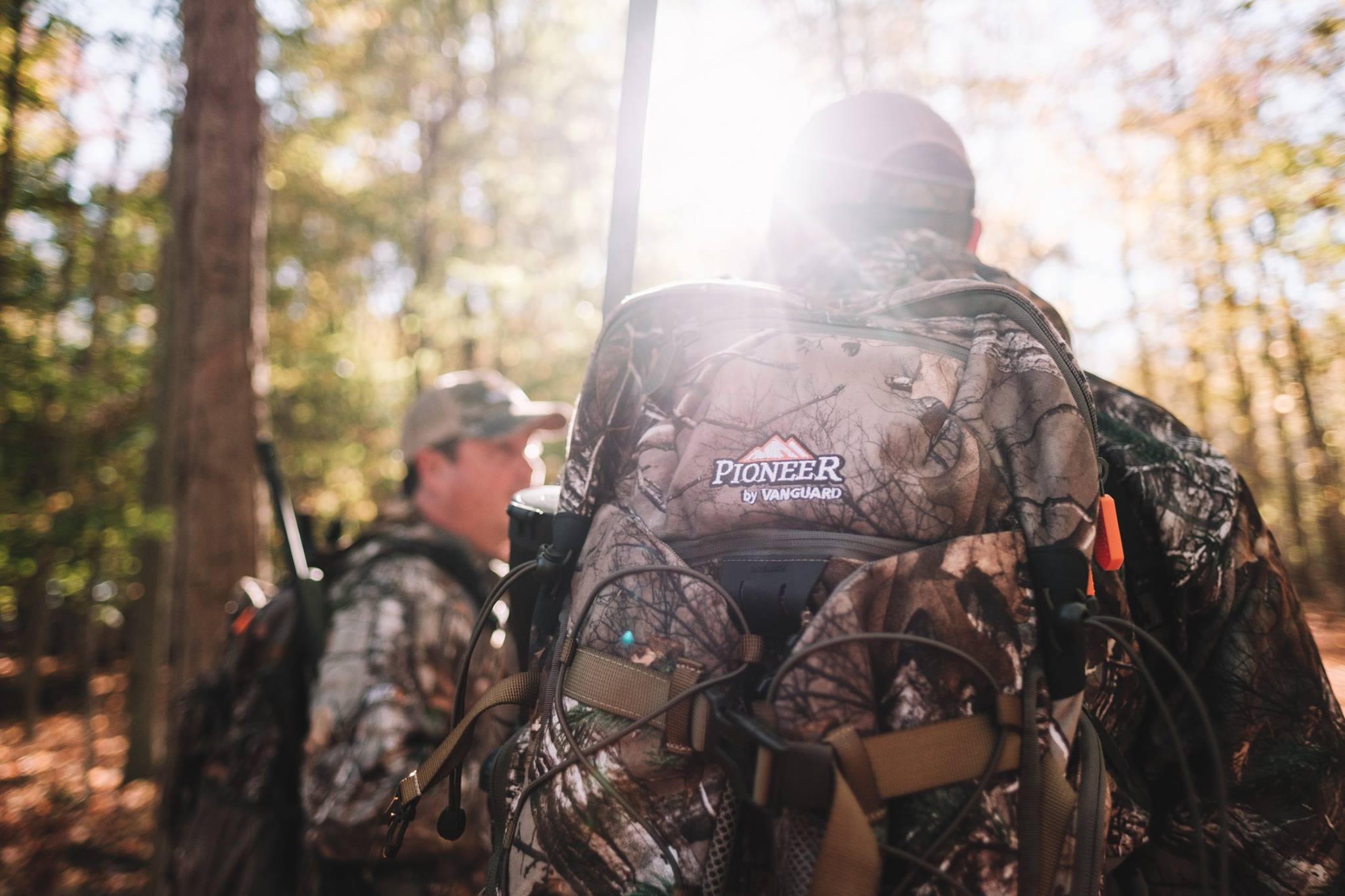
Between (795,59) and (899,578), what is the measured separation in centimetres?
646

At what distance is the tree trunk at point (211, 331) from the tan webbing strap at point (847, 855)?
17.0 ft

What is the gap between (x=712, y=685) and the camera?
1.12 m

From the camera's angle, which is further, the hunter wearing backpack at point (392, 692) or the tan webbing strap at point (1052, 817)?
the hunter wearing backpack at point (392, 692)

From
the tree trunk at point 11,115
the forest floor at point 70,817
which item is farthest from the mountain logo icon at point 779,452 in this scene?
the tree trunk at point 11,115

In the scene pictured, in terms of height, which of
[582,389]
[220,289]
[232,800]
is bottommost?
[232,800]

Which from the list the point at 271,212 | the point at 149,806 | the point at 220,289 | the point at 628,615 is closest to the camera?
the point at 628,615

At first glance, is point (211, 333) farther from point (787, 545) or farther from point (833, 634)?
point (833, 634)

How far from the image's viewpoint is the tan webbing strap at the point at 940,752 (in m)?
1.02

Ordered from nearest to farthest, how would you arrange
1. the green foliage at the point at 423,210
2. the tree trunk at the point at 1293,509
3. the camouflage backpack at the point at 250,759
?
the camouflage backpack at the point at 250,759 < the green foliage at the point at 423,210 < the tree trunk at the point at 1293,509

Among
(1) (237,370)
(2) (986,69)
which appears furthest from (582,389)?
(2) (986,69)

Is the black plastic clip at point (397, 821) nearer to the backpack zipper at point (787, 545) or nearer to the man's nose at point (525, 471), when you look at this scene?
the backpack zipper at point (787, 545)

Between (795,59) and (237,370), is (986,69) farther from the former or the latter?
(237,370)

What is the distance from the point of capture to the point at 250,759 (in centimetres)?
278

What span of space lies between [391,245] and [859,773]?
15813 millimetres
